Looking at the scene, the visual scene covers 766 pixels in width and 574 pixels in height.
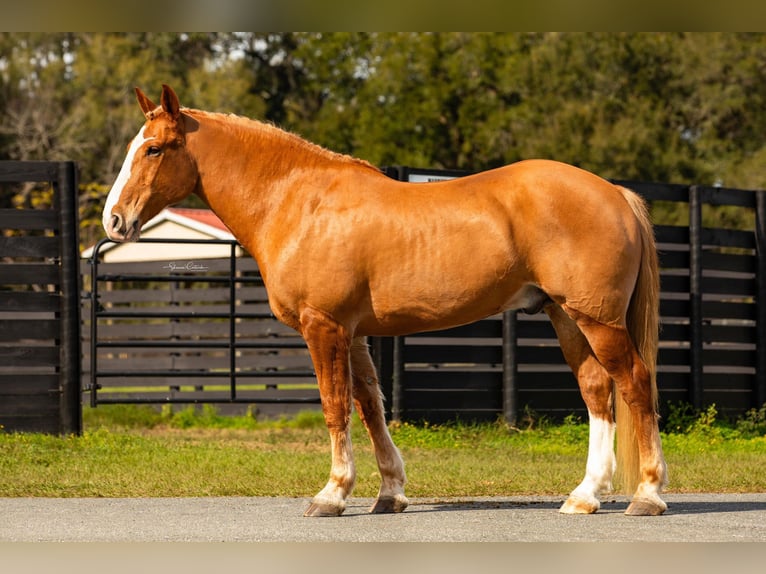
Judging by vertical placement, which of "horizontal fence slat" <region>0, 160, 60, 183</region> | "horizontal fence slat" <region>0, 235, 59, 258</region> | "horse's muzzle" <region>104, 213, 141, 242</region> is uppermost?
"horizontal fence slat" <region>0, 160, 60, 183</region>

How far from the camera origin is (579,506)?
6461 millimetres

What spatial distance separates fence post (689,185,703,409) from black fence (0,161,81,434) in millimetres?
6178

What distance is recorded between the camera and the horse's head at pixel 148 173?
22.0ft

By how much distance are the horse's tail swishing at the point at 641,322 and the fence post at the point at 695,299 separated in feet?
18.7

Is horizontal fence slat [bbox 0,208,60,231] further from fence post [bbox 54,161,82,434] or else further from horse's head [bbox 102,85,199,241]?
horse's head [bbox 102,85,199,241]

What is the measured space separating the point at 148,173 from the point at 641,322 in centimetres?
294

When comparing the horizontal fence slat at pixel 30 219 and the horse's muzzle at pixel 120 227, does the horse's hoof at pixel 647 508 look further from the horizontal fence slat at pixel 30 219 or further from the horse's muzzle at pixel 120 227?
the horizontal fence slat at pixel 30 219

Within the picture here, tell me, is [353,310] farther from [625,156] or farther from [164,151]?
[625,156]

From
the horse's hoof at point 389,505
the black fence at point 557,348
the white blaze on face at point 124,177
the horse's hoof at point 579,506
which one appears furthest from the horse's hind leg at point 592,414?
the black fence at point 557,348

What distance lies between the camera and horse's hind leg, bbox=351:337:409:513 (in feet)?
22.4

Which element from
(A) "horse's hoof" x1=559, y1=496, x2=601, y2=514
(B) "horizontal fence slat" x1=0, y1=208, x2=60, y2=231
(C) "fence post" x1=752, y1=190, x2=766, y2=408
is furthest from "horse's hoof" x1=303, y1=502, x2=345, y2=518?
(C) "fence post" x1=752, y1=190, x2=766, y2=408

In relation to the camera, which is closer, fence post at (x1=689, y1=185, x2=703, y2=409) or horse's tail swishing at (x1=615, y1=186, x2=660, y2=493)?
horse's tail swishing at (x1=615, y1=186, x2=660, y2=493)

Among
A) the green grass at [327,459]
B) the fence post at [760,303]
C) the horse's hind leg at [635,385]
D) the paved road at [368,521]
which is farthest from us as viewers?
the fence post at [760,303]

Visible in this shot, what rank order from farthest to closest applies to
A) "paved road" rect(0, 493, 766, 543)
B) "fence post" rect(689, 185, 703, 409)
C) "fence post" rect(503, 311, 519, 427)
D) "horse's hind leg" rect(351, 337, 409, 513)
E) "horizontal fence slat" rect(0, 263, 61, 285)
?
"fence post" rect(689, 185, 703, 409)
"fence post" rect(503, 311, 519, 427)
"horizontal fence slat" rect(0, 263, 61, 285)
"horse's hind leg" rect(351, 337, 409, 513)
"paved road" rect(0, 493, 766, 543)
